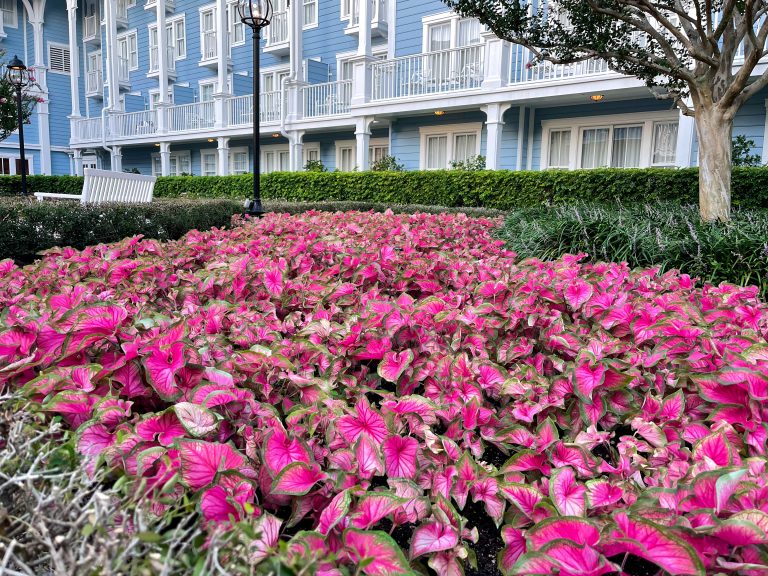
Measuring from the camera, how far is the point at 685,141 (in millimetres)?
11727

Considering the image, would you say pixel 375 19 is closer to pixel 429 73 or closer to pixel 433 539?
pixel 429 73

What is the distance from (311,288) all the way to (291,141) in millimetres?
16269

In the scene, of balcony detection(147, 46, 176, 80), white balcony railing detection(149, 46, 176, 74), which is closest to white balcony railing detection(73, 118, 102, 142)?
balcony detection(147, 46, 176, 80)

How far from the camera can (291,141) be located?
17.9m

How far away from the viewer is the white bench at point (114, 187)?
777cm

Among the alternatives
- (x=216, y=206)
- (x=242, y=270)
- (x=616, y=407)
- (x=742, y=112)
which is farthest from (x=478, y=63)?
(x=616, y=407)

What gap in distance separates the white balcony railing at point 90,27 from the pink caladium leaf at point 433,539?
31782 millimetres

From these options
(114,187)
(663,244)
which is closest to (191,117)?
(114,187)

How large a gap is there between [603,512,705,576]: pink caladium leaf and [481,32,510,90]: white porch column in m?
13.6

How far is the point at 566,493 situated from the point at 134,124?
82.7ft

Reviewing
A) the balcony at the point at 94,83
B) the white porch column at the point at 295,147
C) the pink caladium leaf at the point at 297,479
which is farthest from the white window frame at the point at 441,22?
the balcony at the point at 94,83

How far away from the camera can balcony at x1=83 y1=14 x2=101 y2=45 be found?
1063 inches

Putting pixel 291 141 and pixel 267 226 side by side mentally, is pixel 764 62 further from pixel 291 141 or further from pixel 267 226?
pixel 291 141

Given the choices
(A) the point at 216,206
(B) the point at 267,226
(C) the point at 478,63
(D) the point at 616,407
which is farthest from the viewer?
(C) the point at 478,63
